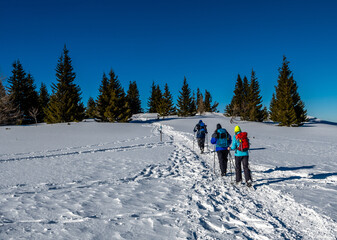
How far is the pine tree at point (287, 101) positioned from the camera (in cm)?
3284

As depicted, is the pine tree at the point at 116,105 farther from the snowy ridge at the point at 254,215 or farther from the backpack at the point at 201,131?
the snowy ridge at the point at 254,215

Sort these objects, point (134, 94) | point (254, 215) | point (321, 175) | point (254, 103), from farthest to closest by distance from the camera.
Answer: point (134, 94) → point (254, 103) → point (321, 175) → point (254, 215)

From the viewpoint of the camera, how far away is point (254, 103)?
152 ft

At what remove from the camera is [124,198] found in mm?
5027

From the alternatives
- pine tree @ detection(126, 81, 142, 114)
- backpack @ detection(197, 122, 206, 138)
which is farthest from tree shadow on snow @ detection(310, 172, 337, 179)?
pine tree @ detection(126, 81, 142, 114)

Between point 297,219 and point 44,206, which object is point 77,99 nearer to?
point 44,206

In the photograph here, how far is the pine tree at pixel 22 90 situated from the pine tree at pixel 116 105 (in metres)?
14.6

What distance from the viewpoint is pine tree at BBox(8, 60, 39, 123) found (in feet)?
116

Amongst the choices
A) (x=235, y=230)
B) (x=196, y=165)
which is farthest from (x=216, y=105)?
(x=235, y=230)

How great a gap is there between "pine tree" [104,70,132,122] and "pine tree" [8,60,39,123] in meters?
14.6

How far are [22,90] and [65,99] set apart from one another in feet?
31.5

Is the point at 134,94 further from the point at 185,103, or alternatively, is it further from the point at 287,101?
the point at 287,101

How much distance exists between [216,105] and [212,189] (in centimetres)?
7559

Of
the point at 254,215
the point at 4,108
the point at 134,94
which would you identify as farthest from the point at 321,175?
the point at 134,94
